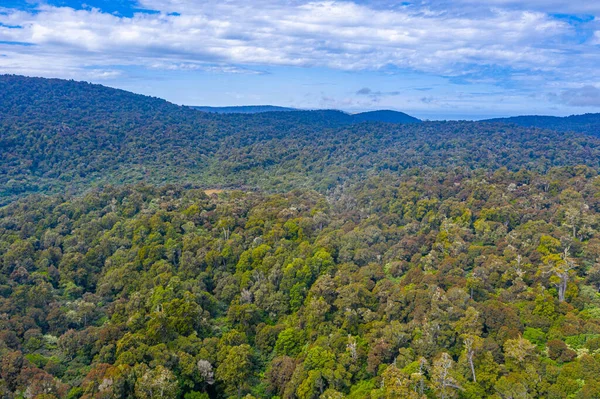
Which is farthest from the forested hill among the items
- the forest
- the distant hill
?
the distant hill

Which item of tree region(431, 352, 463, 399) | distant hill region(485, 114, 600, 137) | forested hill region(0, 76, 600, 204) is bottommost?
tree region(431, 352, 463, 399)

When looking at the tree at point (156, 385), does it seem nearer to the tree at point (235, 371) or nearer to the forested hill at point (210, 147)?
the tree at point (235, 371)

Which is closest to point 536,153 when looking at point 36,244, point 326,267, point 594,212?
point 594,212

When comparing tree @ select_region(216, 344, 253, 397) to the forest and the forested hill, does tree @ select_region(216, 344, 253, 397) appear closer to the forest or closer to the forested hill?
the forest

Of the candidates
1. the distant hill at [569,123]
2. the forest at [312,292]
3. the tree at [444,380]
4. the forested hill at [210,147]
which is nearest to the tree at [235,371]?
the forest at [312,292]

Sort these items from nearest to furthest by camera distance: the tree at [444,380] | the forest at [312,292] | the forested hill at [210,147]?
the tree at [444,380] → the forest at [312,292] → the forested hill at [210,147]

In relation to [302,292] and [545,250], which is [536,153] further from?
[302,292]
